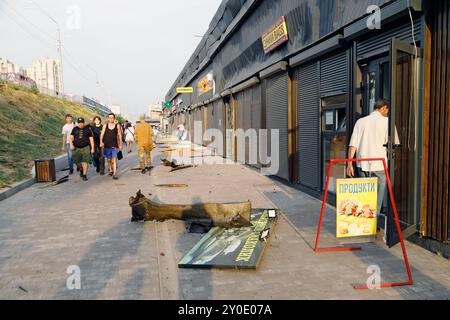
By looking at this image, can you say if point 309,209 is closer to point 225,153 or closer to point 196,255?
point 196,255

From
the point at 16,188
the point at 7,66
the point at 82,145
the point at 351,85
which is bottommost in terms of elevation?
the point at 16,188

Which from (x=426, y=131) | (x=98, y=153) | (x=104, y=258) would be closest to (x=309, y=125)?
(x=426, y=131)

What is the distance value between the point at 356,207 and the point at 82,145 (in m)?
9.30

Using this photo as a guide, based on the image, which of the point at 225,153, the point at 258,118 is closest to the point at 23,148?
the point at 225,153

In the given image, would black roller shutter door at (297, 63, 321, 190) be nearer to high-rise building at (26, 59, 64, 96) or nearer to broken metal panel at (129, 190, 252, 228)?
broken metal panel at (129, 190, 252, 228)

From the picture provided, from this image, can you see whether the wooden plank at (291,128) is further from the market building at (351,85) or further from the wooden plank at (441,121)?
the wooden plank at (441,121)

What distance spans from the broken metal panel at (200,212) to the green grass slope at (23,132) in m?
5.31

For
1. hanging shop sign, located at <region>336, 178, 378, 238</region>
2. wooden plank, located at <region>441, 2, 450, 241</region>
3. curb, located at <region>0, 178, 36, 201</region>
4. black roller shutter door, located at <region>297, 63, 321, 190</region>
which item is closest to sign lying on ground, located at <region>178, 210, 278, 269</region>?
hanging shop sign, located at <region>336, 178, 378, 238</region>

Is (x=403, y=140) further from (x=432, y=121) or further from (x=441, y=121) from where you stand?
(x=441, y=121)

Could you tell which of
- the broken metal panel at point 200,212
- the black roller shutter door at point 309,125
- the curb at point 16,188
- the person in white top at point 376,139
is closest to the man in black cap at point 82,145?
the curb at point 16,188

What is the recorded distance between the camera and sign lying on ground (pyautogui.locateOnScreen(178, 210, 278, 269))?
455cm

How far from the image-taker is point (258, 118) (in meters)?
13.5

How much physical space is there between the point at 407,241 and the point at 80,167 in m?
9.87

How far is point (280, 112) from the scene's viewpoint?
435 inches
